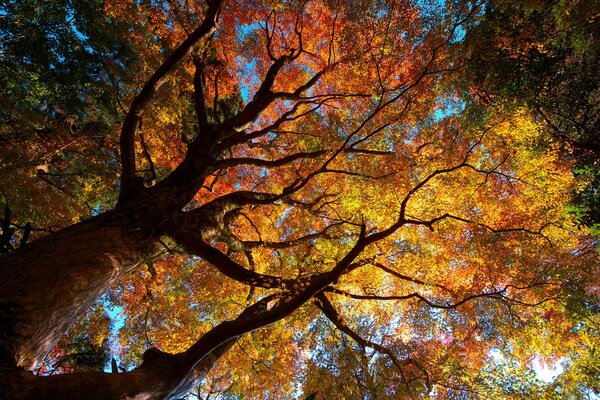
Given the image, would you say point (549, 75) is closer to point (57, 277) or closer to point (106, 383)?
point (106, 383)

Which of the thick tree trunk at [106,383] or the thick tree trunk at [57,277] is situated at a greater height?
the thick tree trunk at [57,277]

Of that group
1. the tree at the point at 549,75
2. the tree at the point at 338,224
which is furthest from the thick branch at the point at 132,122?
the tree at the point at 549,75

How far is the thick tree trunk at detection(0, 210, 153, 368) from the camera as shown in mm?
2922

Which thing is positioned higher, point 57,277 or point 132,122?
point 132,122

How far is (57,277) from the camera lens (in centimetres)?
341

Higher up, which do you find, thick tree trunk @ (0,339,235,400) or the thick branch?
the thick branch

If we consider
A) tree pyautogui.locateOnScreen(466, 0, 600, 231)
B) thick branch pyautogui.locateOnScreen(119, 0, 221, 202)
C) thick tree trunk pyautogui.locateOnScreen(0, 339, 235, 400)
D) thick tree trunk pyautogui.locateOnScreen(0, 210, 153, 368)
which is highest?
tree pyautogui.locateOnScreen(466, 0, 600, 231)

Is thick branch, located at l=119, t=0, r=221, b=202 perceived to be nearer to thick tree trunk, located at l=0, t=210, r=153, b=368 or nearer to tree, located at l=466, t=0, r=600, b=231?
thick tree trunk, located at l=0, t=210, r=153, b=368

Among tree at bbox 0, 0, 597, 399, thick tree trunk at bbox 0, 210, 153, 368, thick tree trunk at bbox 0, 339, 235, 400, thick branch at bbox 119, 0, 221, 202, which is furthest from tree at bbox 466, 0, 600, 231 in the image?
thick tree trunk at bbox 0, 210, 153, 368

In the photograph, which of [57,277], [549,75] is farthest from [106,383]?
[549,75]

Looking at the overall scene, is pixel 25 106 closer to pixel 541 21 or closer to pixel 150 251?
pixel 150 251

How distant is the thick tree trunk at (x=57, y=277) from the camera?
2922 millimetres

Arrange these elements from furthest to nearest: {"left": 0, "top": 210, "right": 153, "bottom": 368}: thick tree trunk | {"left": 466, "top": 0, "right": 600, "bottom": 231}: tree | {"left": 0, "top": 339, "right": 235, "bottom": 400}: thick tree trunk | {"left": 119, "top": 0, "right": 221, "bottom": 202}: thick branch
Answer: {"left": 466, "top": 0, "right": 600, "bottom": 231}: tree → {"left": 119, "top": 0, "right": 221, "bottom": 202}: thick branch → {"left": 0, "top": 210, "right": 153, "bottom": 368}: thick tree trunk → {"left": 0, "top": 339, "right": 235, "bottom": 400}: thick tree trunk

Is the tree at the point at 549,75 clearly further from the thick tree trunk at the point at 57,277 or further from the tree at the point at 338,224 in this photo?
the thick tree trunk at the point at 57,277
